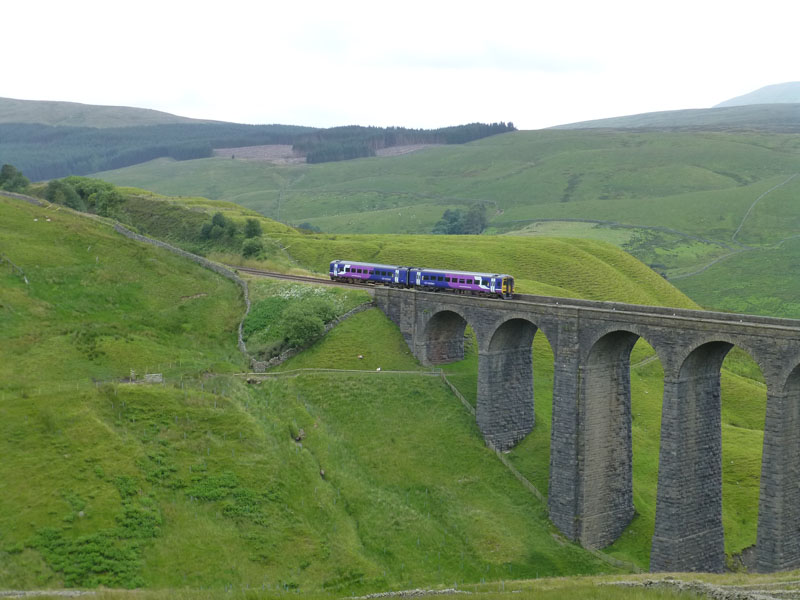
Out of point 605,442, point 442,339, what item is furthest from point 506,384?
point 605,442

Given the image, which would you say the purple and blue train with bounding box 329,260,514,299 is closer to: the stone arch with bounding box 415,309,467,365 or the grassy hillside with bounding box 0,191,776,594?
the stone arch with bounding box 415,309,467,365

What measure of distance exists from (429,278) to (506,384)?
16091 millimetres

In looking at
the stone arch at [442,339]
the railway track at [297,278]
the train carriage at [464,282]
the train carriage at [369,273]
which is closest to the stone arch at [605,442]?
the train carriage at [464,282]

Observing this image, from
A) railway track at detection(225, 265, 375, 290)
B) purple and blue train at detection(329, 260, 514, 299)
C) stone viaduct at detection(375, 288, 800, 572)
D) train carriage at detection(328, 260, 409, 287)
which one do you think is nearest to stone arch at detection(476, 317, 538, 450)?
stone viaduct at detection(375, 288, 800, 572)

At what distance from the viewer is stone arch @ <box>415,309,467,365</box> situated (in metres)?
85.0

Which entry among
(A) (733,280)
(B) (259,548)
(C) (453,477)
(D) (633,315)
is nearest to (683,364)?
(D) (633,315)

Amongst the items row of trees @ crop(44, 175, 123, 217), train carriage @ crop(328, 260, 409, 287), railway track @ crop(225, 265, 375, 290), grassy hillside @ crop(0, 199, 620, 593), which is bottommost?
grassy hillside @ crop(0, 199, 620, 593)

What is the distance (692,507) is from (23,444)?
153 feet

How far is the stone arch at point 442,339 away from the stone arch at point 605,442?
69.4 ft

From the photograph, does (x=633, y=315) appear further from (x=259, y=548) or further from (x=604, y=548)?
(x=259, y=548)

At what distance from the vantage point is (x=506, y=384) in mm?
76188

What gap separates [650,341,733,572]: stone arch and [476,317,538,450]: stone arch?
18469mm

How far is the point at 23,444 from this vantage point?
58531mm

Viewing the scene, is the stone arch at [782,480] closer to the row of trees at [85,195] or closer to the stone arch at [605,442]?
the stone arch at [605,442]
